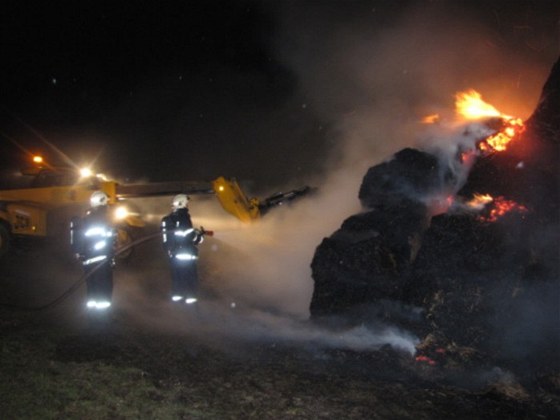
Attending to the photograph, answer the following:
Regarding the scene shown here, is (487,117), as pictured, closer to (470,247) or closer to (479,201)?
(479,201)

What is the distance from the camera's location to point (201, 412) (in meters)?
3.88

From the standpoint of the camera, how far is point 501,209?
6.89 metres

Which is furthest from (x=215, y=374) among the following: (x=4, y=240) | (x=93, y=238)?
(x=4, y=240)

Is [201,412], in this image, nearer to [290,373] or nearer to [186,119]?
[290,373]

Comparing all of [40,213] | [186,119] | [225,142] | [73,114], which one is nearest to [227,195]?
[40,213]

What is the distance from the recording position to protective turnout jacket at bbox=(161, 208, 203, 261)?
683 centimetres

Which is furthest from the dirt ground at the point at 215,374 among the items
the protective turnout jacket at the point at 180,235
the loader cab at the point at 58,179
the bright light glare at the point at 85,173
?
the bright light glare at the point at 85,173

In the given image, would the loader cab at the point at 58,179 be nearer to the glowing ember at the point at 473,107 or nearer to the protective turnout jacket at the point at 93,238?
the protective turnout jacket at the point at 93,238

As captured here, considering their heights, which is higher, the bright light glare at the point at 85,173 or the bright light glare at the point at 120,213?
the bright light glare at the point at 85,173

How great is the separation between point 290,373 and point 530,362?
320cm

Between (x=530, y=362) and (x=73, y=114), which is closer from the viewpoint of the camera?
(x=530, y=362)

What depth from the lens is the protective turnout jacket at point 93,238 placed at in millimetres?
6449

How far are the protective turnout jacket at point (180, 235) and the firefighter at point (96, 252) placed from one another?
2.86 ft

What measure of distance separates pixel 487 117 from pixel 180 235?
6.66 m
